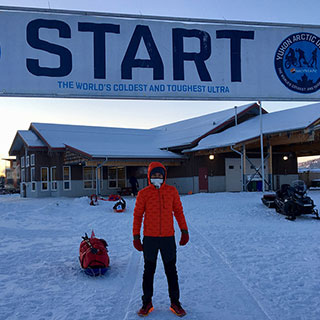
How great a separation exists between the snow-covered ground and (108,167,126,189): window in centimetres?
1583

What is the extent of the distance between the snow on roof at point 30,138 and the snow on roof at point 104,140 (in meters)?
0.73

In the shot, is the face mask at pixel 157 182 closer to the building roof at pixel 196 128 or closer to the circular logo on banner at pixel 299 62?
the circular logo on banner at pixel 299 62

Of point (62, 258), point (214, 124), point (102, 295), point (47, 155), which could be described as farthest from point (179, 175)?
point (102, 295)

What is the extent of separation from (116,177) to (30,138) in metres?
7.91

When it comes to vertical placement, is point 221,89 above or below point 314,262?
above

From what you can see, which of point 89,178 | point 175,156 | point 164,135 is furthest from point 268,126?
point 89,178

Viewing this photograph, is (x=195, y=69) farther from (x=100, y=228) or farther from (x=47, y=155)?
(x=47, y=155)

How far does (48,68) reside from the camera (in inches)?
159

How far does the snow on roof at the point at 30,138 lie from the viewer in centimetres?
2648

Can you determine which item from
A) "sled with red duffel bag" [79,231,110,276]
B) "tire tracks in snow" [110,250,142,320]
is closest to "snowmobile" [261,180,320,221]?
"tire tracks in snow" [110,250,142,320]

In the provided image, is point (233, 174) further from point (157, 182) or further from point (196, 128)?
point (157, 182)

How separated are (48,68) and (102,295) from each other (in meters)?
3.13

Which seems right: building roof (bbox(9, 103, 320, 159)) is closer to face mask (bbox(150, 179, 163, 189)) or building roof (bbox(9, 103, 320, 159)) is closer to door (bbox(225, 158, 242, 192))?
door (bbox(225, 158, 242, 192))

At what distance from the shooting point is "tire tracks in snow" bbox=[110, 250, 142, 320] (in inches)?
158
